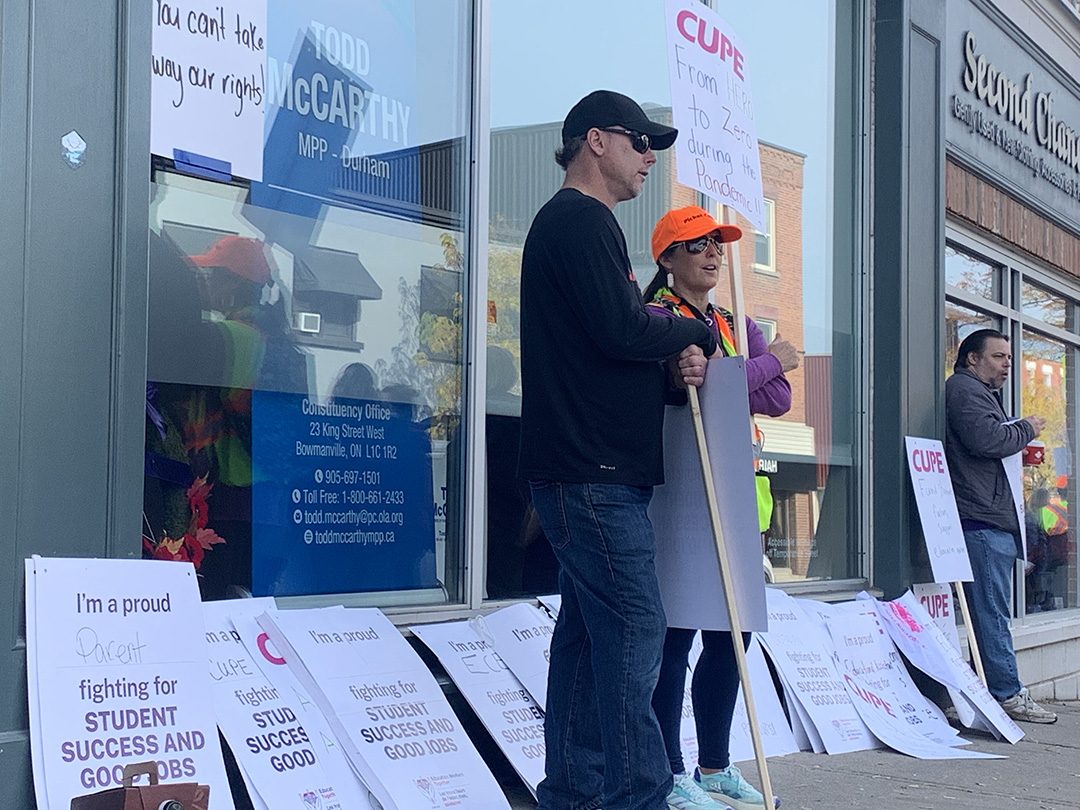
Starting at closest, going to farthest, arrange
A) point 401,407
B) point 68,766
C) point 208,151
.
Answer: point 68,766, point 208,151, point 401,407

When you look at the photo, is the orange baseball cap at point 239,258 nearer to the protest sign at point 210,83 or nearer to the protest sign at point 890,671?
the protest sign at point 210,83

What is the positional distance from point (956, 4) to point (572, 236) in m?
5.81

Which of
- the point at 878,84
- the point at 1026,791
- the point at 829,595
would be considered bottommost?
the point at 1026,791

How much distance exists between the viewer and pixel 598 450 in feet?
11.1

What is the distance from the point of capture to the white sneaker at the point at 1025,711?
671cm

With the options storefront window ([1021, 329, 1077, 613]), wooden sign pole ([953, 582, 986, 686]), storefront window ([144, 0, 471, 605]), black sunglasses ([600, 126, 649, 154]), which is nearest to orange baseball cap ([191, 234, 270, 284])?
storefront window ([144, 0, 471, 605])

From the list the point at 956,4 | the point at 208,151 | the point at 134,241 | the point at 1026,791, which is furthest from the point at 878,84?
the point at 134,241

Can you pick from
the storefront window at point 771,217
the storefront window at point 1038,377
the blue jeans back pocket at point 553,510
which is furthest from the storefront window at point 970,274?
the blue jeans back pocket at point 553,510

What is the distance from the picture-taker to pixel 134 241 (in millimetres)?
3525

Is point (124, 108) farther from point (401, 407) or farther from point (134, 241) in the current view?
point (401, 407)

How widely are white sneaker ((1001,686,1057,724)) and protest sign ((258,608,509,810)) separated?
3661mm

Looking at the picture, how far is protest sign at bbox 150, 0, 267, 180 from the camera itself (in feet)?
12.6

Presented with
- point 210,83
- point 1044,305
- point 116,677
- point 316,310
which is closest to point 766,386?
point 316,310

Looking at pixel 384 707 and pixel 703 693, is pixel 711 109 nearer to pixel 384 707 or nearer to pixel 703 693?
pixel 703 693
